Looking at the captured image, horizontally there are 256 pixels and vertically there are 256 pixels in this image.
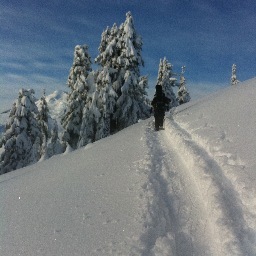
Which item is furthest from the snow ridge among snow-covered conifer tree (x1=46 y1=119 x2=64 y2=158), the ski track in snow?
snow-covered conifer tree (x1=46 y1=119 x2=64 y2=158)

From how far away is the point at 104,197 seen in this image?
24.2 ft

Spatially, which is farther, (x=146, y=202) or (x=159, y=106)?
(x=159, y=106)

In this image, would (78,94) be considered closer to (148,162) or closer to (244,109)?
(244,109)

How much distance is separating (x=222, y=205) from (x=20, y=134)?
79.7 feet

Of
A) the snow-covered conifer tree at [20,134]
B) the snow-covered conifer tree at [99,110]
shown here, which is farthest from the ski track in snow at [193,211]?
the snow-covered conifer tree at [20,134]

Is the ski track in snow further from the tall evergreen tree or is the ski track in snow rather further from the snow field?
the tall evergreen tree

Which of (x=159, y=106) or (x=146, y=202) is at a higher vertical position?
(x=159, y=106)

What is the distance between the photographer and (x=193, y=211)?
6.43 meters

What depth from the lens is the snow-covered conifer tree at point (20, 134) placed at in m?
27.6

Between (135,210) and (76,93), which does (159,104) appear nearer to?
(135,210)

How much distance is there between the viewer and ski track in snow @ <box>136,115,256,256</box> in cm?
519

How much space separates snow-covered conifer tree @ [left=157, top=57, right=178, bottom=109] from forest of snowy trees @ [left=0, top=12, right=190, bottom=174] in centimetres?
1399

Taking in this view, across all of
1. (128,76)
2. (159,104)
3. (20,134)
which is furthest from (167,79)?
(159,104)

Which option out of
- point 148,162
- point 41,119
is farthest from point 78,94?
point 148,162
